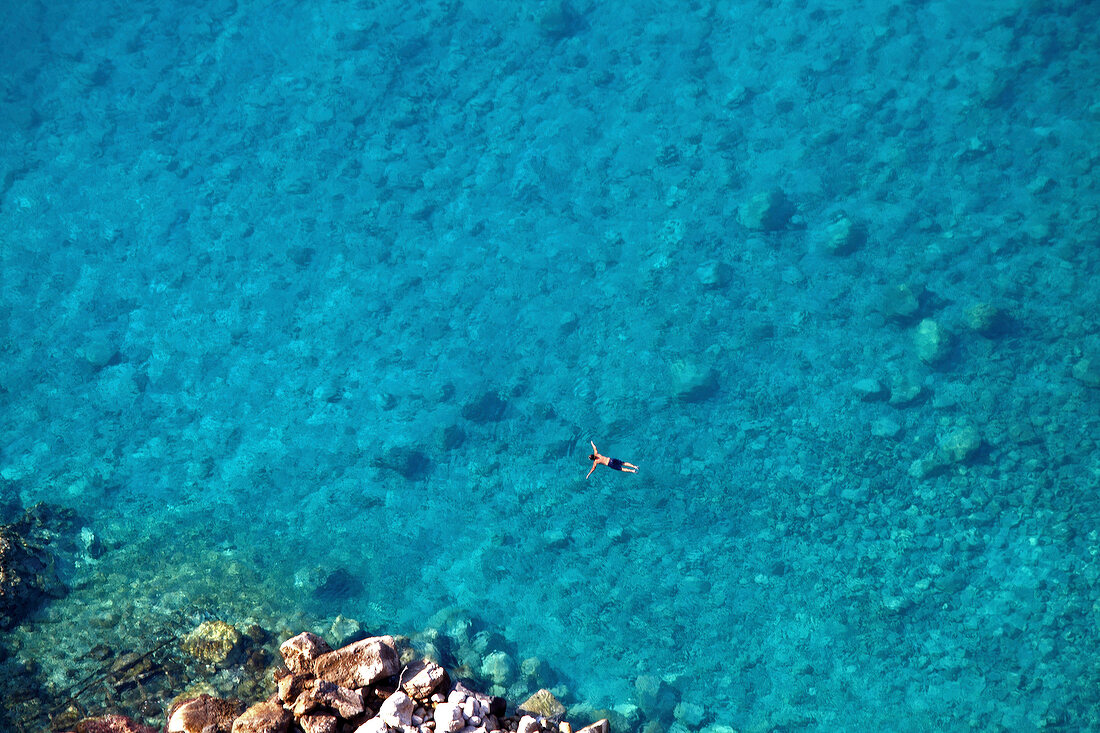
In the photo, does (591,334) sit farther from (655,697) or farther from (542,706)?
(542,706)

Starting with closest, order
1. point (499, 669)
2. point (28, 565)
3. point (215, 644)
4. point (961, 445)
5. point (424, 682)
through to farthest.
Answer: point (424, 682) < point (215, 644) < point (499, 669) < point (28, 565) < point (961, 445)

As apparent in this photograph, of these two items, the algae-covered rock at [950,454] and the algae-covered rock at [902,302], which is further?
the algae-covered rock at [902,302]

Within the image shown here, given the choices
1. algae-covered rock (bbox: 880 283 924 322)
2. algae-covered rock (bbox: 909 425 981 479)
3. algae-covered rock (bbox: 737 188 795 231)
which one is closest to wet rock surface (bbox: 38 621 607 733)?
algae-covered rock (bbox: 909 425 981 479)

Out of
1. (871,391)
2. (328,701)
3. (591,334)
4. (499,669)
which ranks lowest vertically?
(871,391)

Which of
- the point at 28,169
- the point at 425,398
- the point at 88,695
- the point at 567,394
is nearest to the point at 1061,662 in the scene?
the point at 567,394

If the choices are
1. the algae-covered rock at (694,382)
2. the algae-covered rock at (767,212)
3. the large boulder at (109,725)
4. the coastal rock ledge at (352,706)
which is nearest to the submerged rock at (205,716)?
the coastal rock ledge at (352,706)

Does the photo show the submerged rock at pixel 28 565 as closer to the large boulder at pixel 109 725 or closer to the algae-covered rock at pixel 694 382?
the large boulder at pixel 109 725

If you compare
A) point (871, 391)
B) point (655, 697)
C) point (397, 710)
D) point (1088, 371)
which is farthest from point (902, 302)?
point (397, 710)
